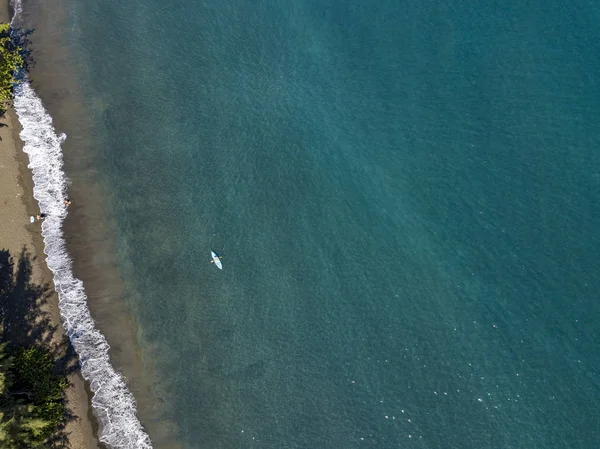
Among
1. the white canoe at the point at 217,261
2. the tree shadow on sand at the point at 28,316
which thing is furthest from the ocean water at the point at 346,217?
the tree shadow on sand at the point at 28,316

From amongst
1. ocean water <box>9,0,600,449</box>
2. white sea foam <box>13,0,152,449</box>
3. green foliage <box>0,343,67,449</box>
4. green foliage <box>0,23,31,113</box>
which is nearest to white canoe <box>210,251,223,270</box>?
ocean water <box>9,0,600,449</box>

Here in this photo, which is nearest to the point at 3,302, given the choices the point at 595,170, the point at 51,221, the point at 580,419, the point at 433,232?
the point at 51,221

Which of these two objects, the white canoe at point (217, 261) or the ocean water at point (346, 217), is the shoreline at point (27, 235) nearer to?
the ocean water at point (346, 217)

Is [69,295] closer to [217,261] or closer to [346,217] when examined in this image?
[217,261]

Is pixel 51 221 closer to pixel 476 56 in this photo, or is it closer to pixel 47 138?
pixel 47 138

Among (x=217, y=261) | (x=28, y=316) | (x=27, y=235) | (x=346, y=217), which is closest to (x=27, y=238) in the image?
(x=27, y=235)
